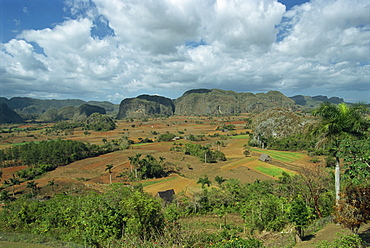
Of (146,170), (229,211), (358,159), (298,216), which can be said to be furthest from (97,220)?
(146,170)

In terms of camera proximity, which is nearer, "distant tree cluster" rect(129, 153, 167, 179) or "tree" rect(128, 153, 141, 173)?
"distant tree cluster" rect(129, 153, 167, 179)

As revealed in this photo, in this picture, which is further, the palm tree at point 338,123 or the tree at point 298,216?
the palm tree at point 338,123

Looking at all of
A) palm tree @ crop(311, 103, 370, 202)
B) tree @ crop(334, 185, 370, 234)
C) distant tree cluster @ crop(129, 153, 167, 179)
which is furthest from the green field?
tree @ crop(334, 185, 370, 234)

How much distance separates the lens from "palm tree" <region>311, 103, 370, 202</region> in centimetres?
1258

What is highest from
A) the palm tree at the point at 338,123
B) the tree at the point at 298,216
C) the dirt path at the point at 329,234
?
the palm tree at the point at 338,123

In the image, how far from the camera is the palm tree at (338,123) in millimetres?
12578

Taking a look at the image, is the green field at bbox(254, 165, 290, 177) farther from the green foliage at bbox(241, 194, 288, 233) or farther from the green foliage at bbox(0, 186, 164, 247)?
the green foliage at bbox(0, 186, 164, 247)

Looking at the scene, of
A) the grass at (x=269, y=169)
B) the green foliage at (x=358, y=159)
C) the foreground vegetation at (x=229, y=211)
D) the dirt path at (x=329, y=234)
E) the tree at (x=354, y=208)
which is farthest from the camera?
the grass at (x=269, y=169)

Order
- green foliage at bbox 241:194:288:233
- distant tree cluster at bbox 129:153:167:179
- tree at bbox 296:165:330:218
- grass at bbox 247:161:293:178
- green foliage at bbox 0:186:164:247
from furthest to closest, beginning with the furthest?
distant tree cluster at bbox 129:153:167:179 → grass at bbox 247:161:293:178 → green foliage at bbox 241:194:288:233 → tree at bbox 296:165:330:218 → green foliage at bbox 0:186:164:247

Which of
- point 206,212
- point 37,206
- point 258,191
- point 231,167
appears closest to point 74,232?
A: point 37,206

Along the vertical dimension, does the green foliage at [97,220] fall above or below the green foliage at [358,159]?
below

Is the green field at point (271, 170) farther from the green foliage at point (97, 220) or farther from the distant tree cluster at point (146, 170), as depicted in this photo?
the green foliage at point (97, 220)

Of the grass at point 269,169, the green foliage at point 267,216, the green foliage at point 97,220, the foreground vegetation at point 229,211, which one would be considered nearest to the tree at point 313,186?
the foreground vegetation at point 229,211

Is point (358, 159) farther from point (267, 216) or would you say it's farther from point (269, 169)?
point (269, 169)
